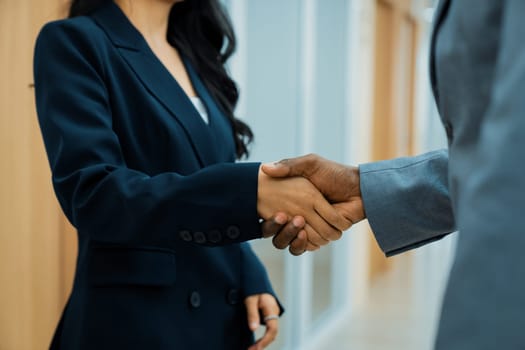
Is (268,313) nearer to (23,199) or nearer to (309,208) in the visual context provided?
(309,208)

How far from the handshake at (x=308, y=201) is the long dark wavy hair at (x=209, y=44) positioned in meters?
0.27

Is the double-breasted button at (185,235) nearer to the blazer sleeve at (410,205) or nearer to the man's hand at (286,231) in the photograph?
the man's hand at (286,231)

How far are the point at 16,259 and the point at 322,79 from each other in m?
2.79

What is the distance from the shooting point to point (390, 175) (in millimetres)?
1313

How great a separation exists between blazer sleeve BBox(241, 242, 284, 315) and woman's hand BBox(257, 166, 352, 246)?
135 millimetres

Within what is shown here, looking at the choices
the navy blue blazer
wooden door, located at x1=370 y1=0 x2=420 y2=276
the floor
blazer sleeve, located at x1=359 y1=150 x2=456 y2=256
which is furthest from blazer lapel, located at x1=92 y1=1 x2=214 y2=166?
wooden door, located at x1=370 y1=0 x2=420 y2=276

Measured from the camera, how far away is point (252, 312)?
133 centimetres

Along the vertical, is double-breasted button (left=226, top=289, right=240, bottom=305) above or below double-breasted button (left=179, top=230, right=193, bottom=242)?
below

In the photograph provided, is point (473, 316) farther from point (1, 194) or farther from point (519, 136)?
point (1, 194)

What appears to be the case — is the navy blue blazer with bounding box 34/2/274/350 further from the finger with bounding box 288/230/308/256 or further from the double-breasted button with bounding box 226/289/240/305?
the finger with bounding box 288/230/308/256

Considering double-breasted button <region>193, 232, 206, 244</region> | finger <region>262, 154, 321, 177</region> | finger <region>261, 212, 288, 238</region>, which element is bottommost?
finger <region>261, 212, 288, 238</region>

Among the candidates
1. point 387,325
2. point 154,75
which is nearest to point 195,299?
point 154,75

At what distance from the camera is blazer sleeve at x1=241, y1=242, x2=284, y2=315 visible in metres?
1.35

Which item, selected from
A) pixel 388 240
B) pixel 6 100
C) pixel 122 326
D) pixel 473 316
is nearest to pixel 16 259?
pixel 6 100
